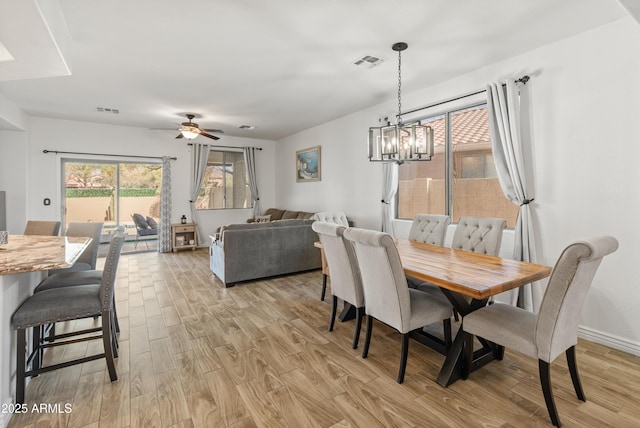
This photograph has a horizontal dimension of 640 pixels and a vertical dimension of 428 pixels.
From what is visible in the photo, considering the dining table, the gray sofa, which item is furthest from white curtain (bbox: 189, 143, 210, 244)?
the dining table

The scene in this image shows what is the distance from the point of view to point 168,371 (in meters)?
2.21

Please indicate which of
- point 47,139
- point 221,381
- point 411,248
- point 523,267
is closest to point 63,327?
point 221,381

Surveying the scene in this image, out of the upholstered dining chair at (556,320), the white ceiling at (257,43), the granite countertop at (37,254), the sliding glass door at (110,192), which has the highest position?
the white ceiling at (257,43)

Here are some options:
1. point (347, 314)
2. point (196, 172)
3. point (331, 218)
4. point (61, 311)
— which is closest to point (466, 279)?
point (347, 314)

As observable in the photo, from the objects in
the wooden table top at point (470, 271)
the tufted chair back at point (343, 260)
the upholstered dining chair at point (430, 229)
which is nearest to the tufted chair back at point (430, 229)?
the upholstered dining chair at point (430, 229)

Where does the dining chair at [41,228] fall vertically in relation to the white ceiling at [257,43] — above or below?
below

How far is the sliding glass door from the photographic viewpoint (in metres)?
6.04

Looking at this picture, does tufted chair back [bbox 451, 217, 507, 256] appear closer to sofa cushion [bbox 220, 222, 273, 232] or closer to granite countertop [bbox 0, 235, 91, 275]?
sofa cushion [bbox 220, 222, 273, 232]

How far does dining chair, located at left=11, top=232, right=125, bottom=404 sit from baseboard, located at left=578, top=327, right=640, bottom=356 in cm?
386

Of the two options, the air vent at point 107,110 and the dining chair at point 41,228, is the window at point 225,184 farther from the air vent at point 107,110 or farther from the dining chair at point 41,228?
the dining chair at point 41,228

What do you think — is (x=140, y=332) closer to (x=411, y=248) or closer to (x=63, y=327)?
(x=63, y=327)

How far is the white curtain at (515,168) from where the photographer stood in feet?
9.82

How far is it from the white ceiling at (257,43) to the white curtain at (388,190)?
3.56ft

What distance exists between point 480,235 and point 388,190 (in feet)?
6.05
